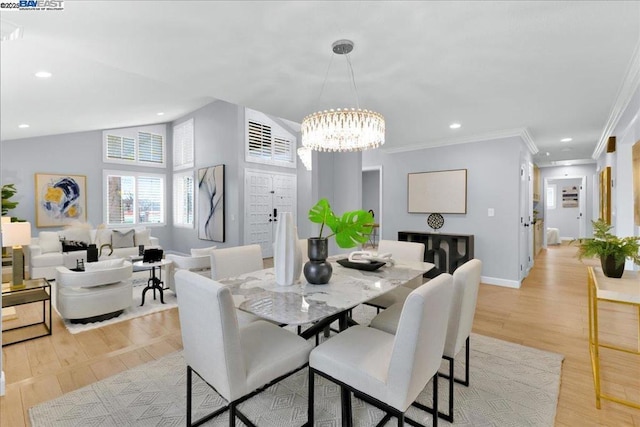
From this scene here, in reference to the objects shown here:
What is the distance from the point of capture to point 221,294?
1250 millimetres

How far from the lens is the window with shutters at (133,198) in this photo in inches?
277

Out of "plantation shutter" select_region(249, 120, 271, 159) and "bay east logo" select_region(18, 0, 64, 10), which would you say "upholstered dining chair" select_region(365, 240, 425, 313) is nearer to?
"bay east logo" select_region(18, 0, 64, 10)

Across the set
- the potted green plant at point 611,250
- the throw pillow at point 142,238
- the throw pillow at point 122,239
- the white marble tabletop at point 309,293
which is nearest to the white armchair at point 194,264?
the white marble tabletop at point 309,293

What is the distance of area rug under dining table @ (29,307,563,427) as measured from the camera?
1.72 m

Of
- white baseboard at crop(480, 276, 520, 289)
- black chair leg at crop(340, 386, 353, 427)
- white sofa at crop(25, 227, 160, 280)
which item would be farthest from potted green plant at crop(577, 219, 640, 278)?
white sofa at crop(25, 227, 160, 280)

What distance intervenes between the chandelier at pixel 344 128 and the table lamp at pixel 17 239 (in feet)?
9.17

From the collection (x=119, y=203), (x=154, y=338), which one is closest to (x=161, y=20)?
(x=154, y=338)

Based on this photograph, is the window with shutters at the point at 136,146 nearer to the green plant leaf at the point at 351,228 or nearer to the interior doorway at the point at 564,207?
the green plant leaf at the point at 351,228

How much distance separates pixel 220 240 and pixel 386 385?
582 cm

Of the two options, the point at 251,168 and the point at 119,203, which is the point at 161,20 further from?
the point at 119,203

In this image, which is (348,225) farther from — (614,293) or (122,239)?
(122,239)

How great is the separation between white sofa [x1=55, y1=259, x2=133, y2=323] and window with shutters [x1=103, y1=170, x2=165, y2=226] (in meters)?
4.45

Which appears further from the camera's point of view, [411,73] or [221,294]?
[411,73]

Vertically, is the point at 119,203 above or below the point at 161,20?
below
